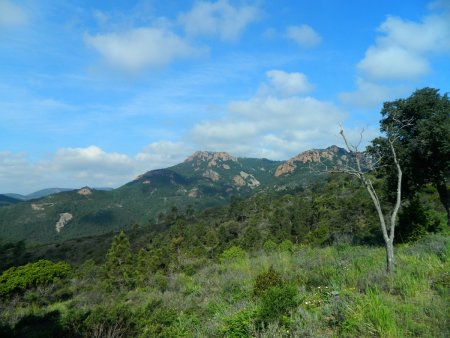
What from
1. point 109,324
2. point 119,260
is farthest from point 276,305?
point 119,260

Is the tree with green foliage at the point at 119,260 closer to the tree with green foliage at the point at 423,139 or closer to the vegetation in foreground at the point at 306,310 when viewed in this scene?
the vegetation in foreground at the point at 306,310

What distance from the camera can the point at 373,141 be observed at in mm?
18438

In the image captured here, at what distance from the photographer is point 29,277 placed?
2959 cm

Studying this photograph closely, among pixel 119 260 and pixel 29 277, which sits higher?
pixel 119 260

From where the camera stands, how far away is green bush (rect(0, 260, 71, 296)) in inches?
1120

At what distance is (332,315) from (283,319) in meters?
0.84

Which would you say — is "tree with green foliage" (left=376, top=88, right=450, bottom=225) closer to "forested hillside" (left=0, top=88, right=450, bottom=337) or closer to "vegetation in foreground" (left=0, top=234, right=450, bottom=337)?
"forested hillside" (left=0, top=88, right=450, bottom=337)

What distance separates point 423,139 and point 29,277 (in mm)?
31015

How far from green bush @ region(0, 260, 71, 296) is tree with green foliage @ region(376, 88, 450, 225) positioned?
2830cm

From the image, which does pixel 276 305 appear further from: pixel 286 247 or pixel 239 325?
pixel 286 247

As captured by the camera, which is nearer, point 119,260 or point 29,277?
point 29,277

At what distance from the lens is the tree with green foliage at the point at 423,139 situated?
17.0 m

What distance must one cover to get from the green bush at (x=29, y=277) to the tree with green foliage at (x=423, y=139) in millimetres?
28302

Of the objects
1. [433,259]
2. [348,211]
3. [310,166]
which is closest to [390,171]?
[310,166]
